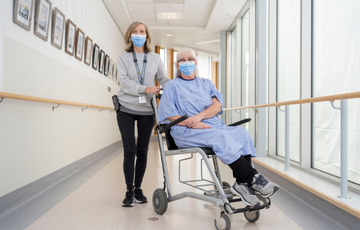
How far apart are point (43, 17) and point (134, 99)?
128 cm

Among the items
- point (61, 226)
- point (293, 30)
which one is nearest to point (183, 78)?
point (61, 226)

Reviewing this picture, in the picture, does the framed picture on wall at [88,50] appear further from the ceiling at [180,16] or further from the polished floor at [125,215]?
the polished floor at [125,215]

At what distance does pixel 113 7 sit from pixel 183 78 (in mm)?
4115

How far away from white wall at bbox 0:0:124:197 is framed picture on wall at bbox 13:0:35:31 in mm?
36

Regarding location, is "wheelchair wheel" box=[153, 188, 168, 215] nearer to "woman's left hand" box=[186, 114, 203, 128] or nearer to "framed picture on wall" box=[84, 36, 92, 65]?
"woman's left hand" box=[186, 114, 203, 128]

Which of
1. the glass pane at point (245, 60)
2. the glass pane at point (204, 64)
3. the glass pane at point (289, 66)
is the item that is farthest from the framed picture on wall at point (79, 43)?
the glass pane at point (204, 64)

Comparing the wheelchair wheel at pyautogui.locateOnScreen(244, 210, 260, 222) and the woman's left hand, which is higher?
the woman's left hand

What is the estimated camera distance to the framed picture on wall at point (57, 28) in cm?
276

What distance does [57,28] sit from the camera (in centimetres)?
285

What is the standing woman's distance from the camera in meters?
2.04

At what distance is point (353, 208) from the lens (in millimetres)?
1493

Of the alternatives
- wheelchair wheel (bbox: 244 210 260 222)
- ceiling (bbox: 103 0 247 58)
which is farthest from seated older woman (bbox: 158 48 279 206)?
ceiling (bbox: 103 0 247 58)

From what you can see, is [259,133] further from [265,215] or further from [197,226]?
[197,226]

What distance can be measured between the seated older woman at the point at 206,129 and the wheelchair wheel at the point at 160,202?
345 mm
